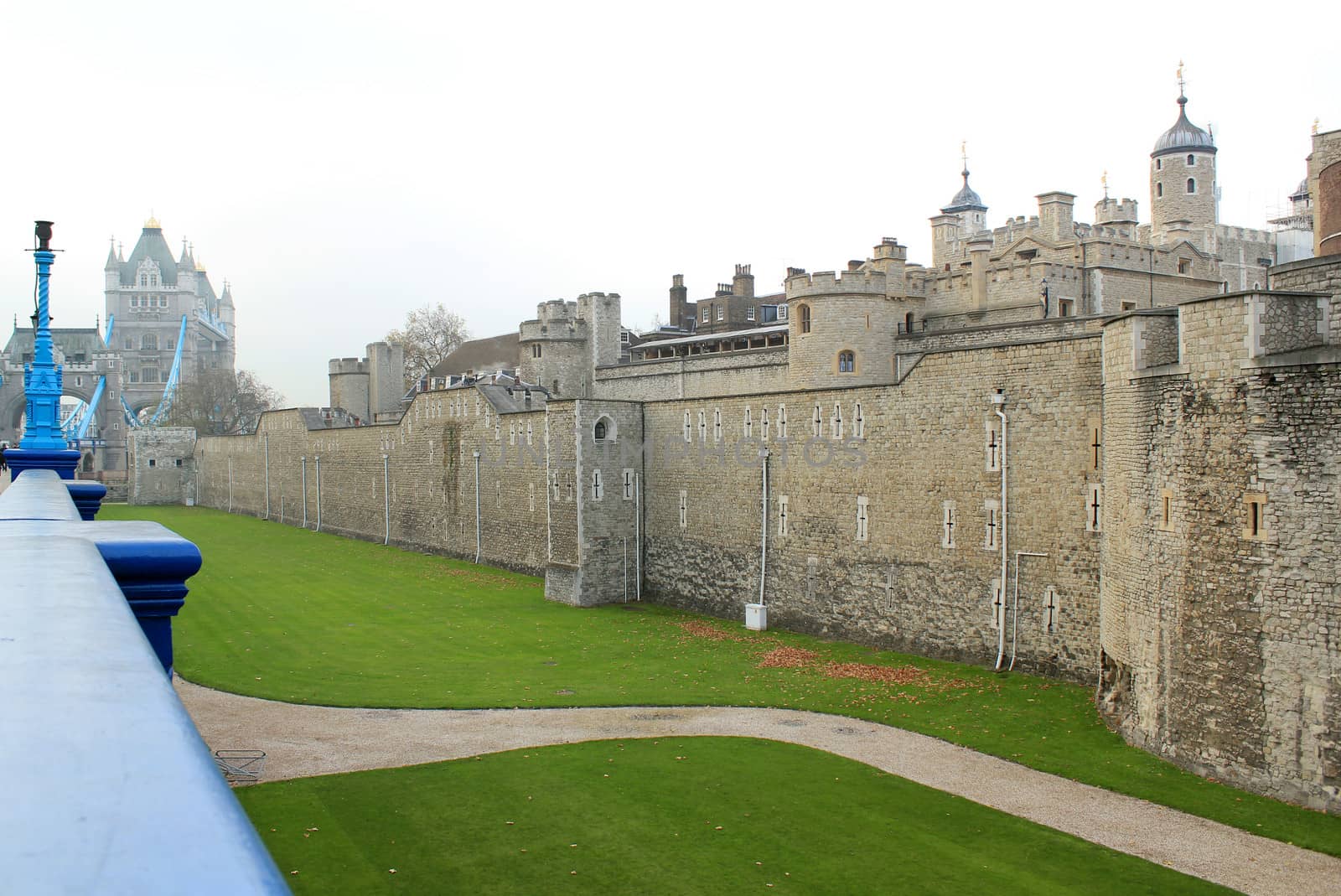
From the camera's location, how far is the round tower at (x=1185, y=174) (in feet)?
199

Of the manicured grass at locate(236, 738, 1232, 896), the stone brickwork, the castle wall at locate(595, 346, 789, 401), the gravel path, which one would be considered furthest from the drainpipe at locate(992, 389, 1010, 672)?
the stone brickwork

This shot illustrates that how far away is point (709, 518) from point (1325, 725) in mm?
16713

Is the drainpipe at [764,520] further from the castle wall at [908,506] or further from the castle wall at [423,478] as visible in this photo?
the castle wall at [423,478]

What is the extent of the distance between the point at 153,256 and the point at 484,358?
9298cm

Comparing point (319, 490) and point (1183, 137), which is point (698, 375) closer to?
point (319, 490)

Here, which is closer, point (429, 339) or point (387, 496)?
point (387, 496)

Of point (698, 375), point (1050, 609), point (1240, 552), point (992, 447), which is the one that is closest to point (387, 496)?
point (698, 375)

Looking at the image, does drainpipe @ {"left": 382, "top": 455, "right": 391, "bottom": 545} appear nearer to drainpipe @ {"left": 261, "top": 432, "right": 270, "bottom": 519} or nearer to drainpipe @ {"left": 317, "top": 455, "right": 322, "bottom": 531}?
drainpipe @ {"left": 317, "top": 455, "right": 322, "bottom": 531}

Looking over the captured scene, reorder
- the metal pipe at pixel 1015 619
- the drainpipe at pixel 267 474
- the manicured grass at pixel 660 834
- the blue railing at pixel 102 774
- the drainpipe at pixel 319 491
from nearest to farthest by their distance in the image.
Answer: the blue railing at pixel 102 774 → the manicured grass at pixel 660 834 → the metal pipe at pixel 1015 619 → the drainpipe at pixel 319 491 → the drainpipe at pixel 267 474

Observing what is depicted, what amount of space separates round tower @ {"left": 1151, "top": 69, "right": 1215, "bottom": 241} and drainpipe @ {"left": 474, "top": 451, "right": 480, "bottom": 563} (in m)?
42.0

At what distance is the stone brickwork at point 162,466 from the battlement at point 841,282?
53085 mm

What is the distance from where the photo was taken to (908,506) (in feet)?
72.5

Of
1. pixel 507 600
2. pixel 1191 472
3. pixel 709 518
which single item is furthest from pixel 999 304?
pixel 1191 472

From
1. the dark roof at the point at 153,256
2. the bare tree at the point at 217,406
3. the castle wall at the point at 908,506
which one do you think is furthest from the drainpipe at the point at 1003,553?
the dark roof at the point at 153,256
